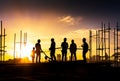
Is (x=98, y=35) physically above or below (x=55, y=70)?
above

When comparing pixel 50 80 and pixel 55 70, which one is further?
pixel 55 70

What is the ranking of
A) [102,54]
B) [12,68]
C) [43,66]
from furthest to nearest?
[102,54] → [43,66] → [12,68]

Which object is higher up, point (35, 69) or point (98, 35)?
point (98, 35)

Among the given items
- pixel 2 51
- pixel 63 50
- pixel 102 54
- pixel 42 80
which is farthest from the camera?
pixel 102 54

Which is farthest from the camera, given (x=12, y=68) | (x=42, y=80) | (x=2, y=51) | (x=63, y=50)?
(x=2, y=51)

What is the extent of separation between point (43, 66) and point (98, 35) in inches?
1399

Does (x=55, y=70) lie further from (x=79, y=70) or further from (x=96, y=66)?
(x=96, y=66)

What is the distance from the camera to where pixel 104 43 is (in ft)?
192

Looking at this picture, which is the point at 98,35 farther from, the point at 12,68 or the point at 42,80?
the point at 42,80

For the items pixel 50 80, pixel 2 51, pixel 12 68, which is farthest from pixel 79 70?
pixel 2 51

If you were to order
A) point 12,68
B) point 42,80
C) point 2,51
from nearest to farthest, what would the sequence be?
point 42,80, point 12,68, point 2,51

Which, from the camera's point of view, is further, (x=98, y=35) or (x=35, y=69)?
(x=98, y=35)

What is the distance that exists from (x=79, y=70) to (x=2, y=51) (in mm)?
28563

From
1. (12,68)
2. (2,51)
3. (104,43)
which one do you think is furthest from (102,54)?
(12,68)
